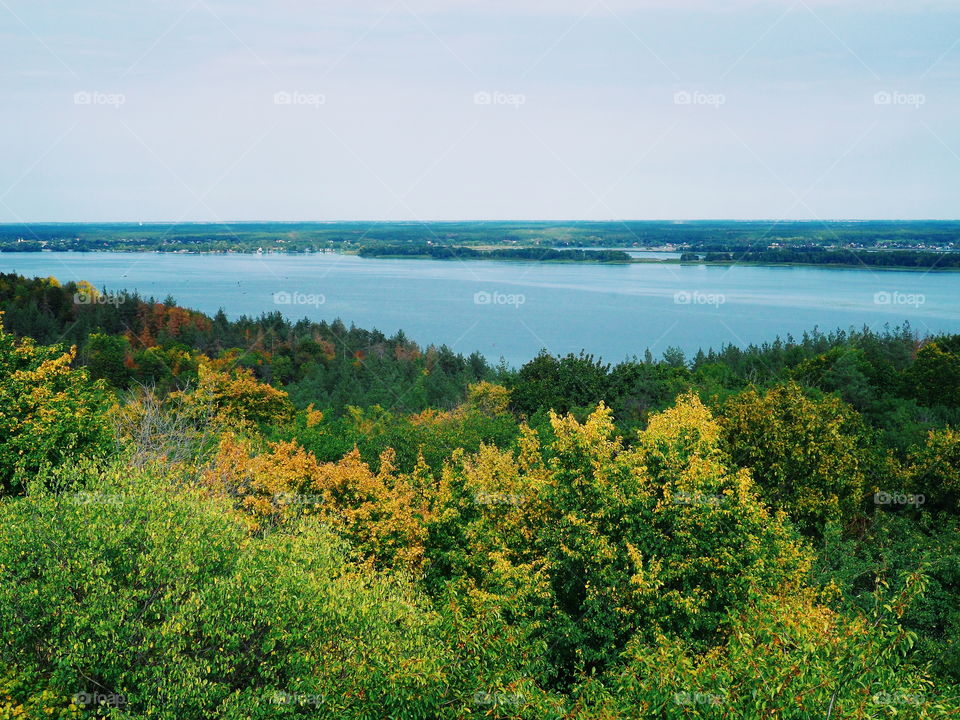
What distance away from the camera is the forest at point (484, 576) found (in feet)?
37.8

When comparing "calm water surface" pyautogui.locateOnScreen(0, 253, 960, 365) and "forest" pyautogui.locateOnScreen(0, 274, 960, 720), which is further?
"calm water surface" pyautogui.locateOnScreen(0, 253, 960, 365)

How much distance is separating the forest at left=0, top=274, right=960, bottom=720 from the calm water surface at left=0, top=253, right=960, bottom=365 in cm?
6950

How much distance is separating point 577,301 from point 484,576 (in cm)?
12487

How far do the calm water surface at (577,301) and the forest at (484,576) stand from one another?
6950cm

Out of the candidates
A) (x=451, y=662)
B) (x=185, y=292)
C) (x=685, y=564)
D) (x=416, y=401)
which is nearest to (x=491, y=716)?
(x=451, y=662)

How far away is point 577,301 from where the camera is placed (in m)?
141

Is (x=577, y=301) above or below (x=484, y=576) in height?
above

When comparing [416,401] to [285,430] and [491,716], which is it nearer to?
[285,430]

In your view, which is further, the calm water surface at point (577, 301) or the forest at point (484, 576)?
the calm water surface at point (577, 301)

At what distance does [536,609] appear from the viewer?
15711mm

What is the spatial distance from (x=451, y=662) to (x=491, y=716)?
1343 mm

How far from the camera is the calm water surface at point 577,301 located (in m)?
114

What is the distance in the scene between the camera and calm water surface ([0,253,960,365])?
114312mm

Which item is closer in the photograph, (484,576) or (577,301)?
(484,576)
